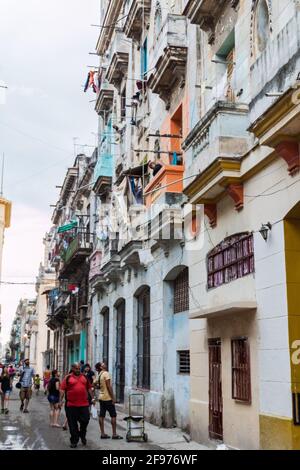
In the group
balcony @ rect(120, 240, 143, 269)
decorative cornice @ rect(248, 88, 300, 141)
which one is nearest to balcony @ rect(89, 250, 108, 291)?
balcony @ rect(120, 240, 143, 269)

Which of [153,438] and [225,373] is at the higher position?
[225,373]

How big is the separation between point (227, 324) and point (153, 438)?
12.3 ft

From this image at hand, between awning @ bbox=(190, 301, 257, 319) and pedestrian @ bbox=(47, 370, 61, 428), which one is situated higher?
awning @ bbox=(190, 301, 257, 319)

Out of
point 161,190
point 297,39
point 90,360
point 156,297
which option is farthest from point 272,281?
point 90,360

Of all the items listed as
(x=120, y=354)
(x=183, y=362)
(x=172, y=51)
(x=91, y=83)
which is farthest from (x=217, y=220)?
(x=91, y=83)

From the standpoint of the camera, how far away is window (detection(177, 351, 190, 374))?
1467 centimetres

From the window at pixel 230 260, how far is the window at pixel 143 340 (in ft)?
21.5

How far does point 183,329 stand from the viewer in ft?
48.9

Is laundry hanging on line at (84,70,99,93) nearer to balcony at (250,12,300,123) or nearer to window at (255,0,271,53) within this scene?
window at (255,0,271,53)

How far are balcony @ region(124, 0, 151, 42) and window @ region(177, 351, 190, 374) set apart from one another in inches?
437

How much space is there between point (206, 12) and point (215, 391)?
25.1ft

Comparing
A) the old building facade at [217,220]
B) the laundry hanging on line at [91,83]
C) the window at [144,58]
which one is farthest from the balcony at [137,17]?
the laundry hanging on line at [91,83]

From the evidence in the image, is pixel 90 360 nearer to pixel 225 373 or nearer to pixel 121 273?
pixel 121 273

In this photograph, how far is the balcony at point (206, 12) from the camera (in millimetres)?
12031
